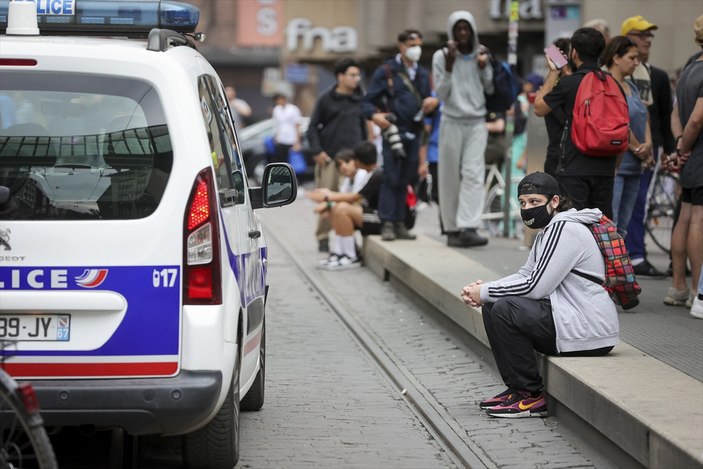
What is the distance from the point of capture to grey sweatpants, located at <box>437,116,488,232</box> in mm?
12805

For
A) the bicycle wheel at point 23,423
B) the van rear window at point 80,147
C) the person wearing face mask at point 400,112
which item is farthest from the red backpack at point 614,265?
the person wearing face mask at point 400,112

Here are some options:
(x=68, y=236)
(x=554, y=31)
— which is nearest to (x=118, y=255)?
(x=68, y=236)

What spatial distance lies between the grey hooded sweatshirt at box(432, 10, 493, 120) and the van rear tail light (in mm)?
7524

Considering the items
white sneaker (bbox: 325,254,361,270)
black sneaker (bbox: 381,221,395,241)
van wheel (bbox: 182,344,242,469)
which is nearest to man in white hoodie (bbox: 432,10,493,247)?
black sneaker (bbox: 381,221,395,241)

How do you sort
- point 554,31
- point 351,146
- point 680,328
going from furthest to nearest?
point 554,31 → point 351,146 → point 680,328

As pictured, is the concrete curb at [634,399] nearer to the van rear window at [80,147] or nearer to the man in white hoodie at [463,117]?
the van rear window at [80,147]

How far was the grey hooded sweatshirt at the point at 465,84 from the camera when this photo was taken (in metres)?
12.7

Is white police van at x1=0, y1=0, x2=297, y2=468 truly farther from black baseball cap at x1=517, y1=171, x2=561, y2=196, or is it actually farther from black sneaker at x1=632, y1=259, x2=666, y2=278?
black sneaker at x1=632, y1=259, x2=666, y2=278

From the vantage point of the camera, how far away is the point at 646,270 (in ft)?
36.8

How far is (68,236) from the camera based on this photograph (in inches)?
206

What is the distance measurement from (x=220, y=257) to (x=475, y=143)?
7.64 m

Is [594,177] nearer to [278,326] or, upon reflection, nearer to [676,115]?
[676,115]

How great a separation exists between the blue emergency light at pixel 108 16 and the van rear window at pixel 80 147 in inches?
42.2

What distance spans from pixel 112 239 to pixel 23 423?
2.69ft
